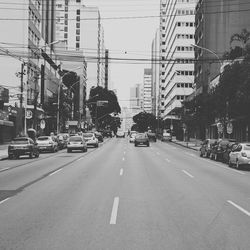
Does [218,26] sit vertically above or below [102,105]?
above

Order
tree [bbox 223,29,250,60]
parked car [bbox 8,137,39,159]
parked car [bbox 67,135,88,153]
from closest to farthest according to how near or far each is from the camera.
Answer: parked car [bbox 8,137,39,159], tree [bbox 223,29,250,60], parked car [bbox 67,135,88,153]

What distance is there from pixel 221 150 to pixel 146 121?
467ft

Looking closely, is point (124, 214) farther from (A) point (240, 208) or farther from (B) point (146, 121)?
(B) point (146, 121)

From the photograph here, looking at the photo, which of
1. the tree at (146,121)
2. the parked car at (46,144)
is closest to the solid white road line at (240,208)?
the parked car at (46,144)

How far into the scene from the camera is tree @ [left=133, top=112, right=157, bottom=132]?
175025 mm

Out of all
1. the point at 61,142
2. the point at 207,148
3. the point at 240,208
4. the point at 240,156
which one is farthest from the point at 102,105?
the point at 240,208

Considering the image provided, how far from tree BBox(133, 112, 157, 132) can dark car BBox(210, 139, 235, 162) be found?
13689 cm

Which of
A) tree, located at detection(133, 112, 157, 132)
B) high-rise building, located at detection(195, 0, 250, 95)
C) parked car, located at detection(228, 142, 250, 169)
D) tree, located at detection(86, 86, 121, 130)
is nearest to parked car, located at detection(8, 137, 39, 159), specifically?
parked car, located at detection(228, 142, 250, 169)

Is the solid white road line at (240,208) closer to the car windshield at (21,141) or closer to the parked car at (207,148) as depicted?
the car windshield at (21,141)

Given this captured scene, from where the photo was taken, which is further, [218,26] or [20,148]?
[218,26]

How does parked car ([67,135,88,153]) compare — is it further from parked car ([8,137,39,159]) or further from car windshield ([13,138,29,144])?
car windshield ([13,138,29,144])

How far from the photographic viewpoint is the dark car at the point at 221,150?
3397cm

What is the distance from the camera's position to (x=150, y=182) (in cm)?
1814

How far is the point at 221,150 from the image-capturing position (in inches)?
1395
